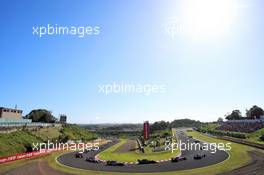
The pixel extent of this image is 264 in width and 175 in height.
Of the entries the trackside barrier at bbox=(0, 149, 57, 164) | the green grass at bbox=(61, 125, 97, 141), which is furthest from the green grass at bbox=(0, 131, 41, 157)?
the green grass at bbox=(61, 125, 97, 141)

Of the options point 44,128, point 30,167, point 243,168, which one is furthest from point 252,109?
point 30,167

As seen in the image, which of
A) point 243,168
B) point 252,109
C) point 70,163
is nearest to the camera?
point 243,168

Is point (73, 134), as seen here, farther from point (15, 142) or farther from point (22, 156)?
point (22, 156)

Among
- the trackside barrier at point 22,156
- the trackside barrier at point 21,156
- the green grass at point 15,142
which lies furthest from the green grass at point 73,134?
the trackside barrier at point 21,156

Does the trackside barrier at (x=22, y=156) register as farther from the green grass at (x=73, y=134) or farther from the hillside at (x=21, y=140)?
the green grass at (x=73, y=134)

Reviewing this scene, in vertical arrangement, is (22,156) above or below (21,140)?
below

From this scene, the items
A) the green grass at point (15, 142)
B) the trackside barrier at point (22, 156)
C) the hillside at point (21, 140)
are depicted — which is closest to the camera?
the trackside barrier at point (22, 156)

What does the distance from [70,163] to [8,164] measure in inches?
433

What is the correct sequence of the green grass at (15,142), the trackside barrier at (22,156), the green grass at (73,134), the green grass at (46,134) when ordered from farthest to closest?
1. the green grass at (73,134)
2. the green grass at (46,134)
3. the green grass at (15,142)
4. the trackside barrier at (22,156)

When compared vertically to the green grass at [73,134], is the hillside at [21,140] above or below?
above

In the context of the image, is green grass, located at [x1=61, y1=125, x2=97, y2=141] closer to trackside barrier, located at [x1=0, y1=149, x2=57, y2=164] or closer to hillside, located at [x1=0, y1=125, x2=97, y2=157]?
hillside, located at [x1=0, y1=125, x2=97, y2=157]

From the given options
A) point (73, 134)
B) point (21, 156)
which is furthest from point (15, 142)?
point (73, 134)

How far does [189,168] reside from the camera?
40594 millimetres

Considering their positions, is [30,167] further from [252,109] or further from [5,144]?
[252,109]
